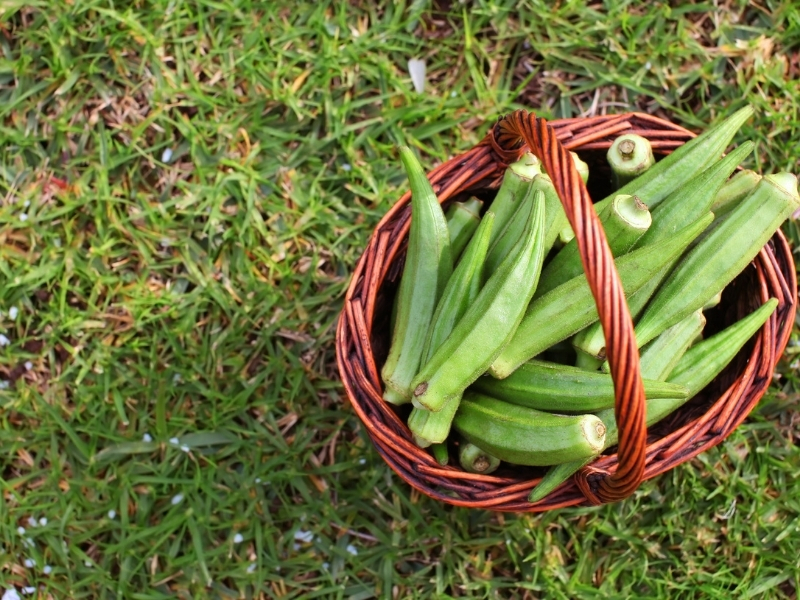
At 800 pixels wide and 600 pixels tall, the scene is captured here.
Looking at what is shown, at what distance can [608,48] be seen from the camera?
9.29 feet

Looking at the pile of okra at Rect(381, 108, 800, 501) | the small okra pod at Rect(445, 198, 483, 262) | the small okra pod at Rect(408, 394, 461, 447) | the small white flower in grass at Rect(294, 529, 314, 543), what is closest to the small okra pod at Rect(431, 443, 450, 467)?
the pile of okra at Rect(381, 108, 800, 501)

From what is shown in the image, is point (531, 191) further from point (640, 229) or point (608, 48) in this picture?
point (608, 48)

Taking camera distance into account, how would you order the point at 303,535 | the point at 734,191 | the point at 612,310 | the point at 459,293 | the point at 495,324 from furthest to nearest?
the point at 303,535 → the point at 734,191 → the point at 459,293 → the point at 495,324 → the point at 612,310

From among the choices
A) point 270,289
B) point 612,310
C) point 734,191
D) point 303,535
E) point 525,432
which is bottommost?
point 303,535

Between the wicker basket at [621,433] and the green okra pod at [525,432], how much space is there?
7cm

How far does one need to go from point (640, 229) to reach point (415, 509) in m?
1.25

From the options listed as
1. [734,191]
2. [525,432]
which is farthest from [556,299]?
[734,191]

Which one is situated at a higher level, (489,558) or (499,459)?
(499,459)

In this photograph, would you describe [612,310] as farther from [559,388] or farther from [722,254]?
[722,254]

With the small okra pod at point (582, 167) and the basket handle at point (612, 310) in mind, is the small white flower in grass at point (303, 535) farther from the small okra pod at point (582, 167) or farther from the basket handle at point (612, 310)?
the small okra pod at point (582, 167)

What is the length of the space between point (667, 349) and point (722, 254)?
0.95 ft

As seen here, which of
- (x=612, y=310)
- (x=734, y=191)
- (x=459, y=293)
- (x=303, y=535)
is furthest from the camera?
(x=303, y=535)

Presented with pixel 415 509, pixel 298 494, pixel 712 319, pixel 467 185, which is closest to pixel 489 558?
pixel 415 509

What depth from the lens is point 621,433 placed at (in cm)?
165
